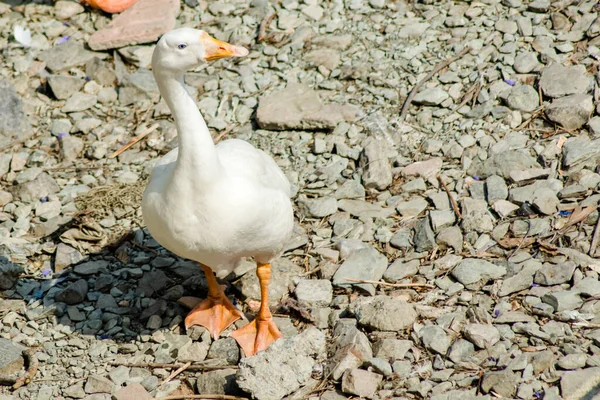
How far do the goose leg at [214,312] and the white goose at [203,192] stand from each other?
488 mm

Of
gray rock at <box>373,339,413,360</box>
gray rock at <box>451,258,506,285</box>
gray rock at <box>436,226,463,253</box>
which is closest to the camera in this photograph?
gray rock at <box>373,339,413,360</box>

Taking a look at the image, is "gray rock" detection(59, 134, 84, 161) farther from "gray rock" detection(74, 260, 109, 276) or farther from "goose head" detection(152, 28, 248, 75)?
"goose head" detection(152, 28, 248, 75)

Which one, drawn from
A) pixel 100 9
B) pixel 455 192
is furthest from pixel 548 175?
pixel 100 9

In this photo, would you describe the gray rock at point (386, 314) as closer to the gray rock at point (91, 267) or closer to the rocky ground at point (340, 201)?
the rocky ground at point (340, 201)

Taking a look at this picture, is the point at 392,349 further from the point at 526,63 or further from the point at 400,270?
the point at 526,63

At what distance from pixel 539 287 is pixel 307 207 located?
2.25 m

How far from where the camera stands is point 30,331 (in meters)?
5.98

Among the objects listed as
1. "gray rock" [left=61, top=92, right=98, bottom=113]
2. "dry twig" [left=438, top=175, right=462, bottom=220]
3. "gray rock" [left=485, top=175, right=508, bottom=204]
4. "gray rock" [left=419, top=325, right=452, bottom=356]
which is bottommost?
"gray rock" [left=61, top=92, right=98, bottom=113]

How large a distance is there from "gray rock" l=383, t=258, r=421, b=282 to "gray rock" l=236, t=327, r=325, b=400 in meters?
1.03

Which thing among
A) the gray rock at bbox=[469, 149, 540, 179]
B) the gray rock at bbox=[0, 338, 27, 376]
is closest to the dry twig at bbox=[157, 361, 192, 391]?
the gray rock at bbox=[0, 338, 27, 376]

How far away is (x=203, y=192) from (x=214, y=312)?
142cm

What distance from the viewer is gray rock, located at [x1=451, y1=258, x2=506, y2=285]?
5665 mm

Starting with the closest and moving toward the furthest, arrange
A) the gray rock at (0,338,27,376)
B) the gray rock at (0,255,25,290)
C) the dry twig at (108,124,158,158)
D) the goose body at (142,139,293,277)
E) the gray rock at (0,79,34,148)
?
the goose body at (142,139,293,277) < the gray rock at (0,338,27,376) < the gray rock at (0,255,25,290) < the dry twig at (108,124,158,158) < the gray rock at (0,79,34,148)

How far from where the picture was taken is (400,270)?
19.7 feet
